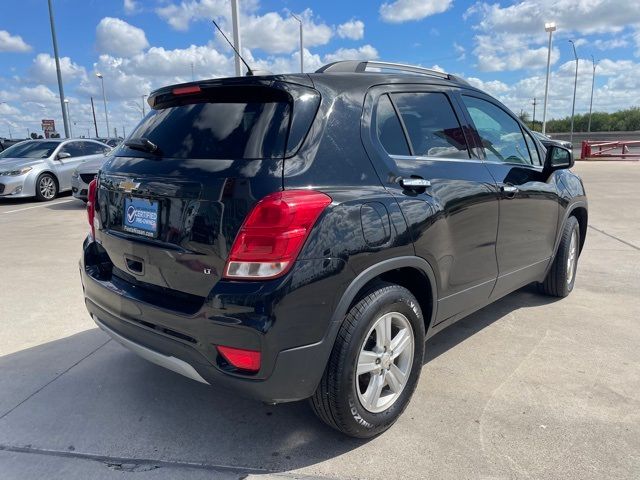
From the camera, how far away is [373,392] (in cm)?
258

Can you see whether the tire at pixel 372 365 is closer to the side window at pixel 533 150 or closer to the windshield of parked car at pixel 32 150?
the side window at pixel 533 150

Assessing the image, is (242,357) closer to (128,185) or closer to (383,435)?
(383,435)

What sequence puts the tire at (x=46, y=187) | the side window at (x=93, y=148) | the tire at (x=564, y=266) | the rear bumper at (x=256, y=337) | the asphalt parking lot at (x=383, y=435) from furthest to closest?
the side window at (x=93, y=148) → the tire at (x=46, y=187) → the tire at (x=564, y=266) → the asphalt parking lot at (x=383, y=435) → the rear bumper at (x=256, y=337)

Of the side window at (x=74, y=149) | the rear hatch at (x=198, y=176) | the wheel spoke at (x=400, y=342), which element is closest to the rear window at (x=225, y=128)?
the rear hatch at (x=198, y=176)

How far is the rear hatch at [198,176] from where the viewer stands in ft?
7.22

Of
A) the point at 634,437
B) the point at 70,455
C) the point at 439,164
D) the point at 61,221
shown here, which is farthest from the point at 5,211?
the point at 634,437

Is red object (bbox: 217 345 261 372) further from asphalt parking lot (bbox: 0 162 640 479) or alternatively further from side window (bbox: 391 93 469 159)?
side window (bbox: 391 93 469 159)

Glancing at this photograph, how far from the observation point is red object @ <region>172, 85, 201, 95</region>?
8.63 feet

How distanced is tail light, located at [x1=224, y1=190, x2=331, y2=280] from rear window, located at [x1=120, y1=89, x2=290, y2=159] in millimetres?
246

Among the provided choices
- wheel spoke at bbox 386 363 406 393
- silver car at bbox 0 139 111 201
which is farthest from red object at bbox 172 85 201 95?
silver car at bbox 0 139 111 201

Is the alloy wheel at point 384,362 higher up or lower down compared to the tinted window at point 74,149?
lower down

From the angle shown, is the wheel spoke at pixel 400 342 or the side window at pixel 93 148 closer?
the wheel spoke at pixel 400 342

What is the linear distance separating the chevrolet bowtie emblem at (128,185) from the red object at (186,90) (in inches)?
21.4

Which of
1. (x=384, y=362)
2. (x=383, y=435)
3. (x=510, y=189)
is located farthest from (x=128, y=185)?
(x=510, y=189)
